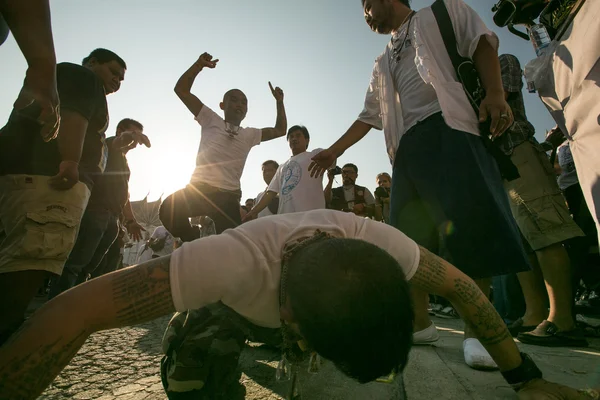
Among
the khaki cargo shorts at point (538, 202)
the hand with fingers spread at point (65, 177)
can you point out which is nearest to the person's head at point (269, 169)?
the khaki cargo shorts at point (538, 202)

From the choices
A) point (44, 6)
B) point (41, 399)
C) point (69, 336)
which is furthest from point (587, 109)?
point (41, 399)

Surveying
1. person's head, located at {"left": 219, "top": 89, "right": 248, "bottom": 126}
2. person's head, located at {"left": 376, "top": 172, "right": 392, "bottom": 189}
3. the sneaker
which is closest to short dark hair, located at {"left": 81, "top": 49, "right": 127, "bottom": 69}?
person's head, located at {"left": 219, "top": 89, "right": 248, "bottom": 126}

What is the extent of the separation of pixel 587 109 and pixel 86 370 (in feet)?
9.73

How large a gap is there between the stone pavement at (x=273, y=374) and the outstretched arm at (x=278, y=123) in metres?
2.75

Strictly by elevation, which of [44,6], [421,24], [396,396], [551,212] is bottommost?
[396,396]

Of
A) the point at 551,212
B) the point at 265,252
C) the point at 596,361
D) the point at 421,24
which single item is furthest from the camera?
the point at 551,212

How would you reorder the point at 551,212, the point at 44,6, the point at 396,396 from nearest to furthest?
the point at 44,6, the point at 396,396, the point at 551,212

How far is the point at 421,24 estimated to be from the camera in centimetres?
199

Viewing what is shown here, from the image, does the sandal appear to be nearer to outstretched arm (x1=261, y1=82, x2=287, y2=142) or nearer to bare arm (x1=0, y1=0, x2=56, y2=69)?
bare arm (x1=0, y1=0, x2=56, y2=69)

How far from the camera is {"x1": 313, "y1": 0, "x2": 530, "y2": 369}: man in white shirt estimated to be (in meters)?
1.59

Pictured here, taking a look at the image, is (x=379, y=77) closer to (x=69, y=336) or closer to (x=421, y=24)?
(x=421, y=24)

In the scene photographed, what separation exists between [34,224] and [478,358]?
2247 mm

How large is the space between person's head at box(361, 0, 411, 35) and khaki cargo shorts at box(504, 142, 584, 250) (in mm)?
1412

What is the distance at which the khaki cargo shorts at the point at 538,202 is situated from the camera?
2230mm
